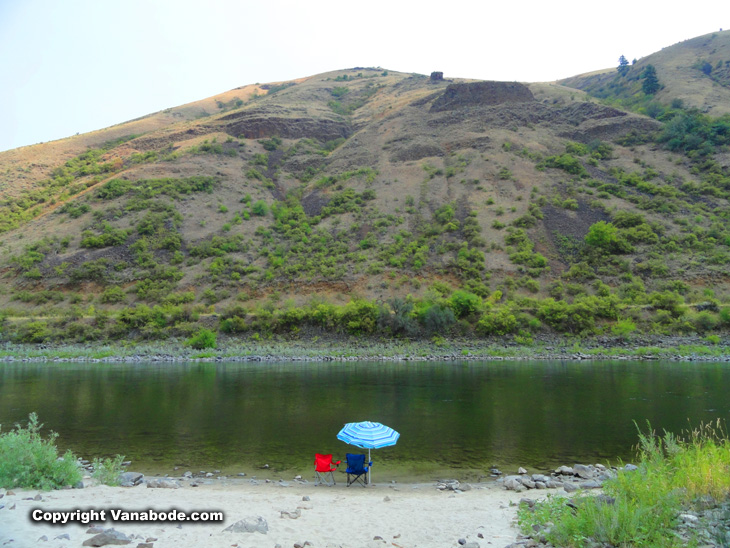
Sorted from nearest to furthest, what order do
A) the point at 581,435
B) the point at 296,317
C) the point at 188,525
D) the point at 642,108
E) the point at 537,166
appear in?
the point at 188,525 < the point at 581,435 < the point at 296,317 < the point at 537,166 < the point at 642,108

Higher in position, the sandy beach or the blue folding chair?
the sandy beach

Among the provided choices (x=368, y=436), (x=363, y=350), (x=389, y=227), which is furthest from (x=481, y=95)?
(x=368, y=436)

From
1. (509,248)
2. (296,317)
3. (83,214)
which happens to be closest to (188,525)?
(296,317)

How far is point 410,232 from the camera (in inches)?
2188

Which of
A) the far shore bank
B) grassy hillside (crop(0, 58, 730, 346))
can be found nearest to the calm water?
the far shore bank

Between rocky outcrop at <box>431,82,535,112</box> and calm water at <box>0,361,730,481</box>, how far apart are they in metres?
63.8

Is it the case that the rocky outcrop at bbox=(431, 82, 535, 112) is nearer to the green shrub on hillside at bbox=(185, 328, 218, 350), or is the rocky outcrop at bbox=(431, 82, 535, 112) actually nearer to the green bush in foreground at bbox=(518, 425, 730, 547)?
the green shrub on hillside at bbox=(185, 328, 218, 350)

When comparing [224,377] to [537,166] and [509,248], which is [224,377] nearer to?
[509,248]

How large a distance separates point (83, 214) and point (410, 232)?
1750 inches

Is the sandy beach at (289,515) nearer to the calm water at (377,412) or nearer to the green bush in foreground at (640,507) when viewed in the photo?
the green bush in foreground at (640,507)

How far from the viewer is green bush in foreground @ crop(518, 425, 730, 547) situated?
507 cm

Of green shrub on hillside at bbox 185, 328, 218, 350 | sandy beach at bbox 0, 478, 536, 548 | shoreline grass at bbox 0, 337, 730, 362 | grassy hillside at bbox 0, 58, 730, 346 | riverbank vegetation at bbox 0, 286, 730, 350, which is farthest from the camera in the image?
grassy hillside at bbox 0, 58, 730, 346

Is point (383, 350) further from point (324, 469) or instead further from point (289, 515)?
point (289, 515)

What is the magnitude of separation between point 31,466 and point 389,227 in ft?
166
